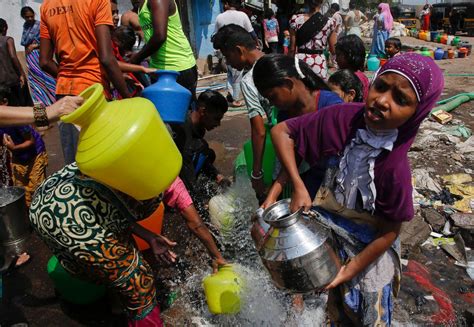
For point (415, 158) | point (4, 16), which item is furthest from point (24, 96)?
point (415, 158)

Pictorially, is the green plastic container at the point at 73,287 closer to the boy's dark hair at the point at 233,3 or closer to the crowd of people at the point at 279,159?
the crowd of people at the point at 279,159

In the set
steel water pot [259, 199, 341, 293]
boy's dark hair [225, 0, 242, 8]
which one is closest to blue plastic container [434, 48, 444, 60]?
boy's dark hair [225, 0, 242, 8]

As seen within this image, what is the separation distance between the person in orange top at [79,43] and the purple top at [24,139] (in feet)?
1.85

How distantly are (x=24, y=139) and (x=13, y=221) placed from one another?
3.47 feet

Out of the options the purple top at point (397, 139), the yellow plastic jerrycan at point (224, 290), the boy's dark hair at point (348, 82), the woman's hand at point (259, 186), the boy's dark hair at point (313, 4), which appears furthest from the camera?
the boy's dark hair at point (313, 4)

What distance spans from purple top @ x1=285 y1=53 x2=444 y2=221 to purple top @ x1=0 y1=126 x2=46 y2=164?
8.45ft

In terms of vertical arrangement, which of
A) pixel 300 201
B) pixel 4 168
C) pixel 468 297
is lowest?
pixel 468 297

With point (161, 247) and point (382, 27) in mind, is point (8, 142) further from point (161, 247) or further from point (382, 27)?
point (382, 27)

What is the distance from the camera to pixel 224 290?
2.35m

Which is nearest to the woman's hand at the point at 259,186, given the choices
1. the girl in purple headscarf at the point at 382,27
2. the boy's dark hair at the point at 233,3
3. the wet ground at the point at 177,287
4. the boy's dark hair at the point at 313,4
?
the wet ground at the point at 177,287

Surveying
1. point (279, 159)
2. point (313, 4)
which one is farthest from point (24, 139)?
point (313, 4)

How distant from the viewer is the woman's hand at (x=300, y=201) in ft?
5.20

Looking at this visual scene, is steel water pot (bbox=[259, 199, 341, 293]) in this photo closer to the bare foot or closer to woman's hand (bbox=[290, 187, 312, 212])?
woman's hand (bbox=[290, 187, 312, 212])

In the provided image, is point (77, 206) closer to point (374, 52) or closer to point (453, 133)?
point (453, 133)
